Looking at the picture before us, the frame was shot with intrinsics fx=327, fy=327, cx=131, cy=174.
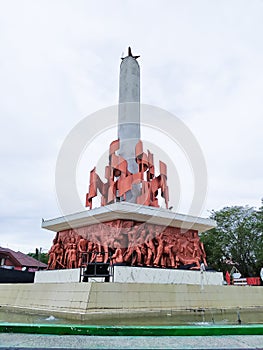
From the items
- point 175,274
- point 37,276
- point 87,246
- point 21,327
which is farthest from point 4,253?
point 21,327

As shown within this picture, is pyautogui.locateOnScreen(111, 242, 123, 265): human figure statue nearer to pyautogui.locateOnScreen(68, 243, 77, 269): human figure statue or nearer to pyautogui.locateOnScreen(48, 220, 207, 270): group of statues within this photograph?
pyautogui.locateOnScreen(48, 220, 207, 270): group of statues

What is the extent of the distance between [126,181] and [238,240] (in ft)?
53.6

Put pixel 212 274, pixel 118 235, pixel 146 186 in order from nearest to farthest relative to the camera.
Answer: pixel 118 235 → pixel 212 274 → pixel 146 186

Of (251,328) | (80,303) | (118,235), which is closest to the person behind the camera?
(251,328)

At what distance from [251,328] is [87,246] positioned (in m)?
10.0

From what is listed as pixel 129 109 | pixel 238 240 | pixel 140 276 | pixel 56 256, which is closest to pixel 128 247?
pixel 140 276

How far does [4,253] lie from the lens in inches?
1059

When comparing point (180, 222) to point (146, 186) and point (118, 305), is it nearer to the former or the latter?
point (146, 186)

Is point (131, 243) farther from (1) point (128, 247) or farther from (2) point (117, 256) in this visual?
(2) point (117, 256)

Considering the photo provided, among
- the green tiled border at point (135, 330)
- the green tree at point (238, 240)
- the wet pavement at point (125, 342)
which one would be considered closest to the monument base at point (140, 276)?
the green tiled border at point (135, 330)

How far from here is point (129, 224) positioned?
40.4 ft

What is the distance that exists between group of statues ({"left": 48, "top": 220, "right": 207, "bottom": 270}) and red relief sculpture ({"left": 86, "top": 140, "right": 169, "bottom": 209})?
1.86m

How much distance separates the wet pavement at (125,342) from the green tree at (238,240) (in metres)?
24.7

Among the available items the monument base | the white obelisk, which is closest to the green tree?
the monument base
